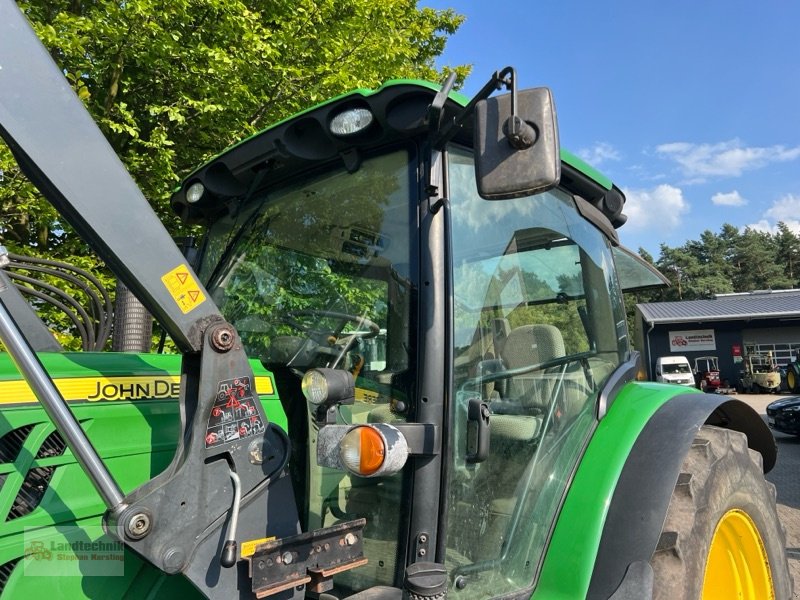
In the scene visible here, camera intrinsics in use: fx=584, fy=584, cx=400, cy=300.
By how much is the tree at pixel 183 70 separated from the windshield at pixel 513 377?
4159 mm

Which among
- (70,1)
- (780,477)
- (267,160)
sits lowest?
(780,477)

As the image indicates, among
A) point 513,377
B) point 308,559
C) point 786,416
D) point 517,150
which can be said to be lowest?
point 308,559

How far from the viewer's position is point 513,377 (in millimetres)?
2016

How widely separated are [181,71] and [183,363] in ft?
16.7

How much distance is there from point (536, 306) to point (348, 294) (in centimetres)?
71

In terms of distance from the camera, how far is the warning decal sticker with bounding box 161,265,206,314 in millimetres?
1465

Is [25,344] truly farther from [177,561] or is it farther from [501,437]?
[501,437]

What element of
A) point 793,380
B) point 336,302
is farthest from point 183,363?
point 793,380

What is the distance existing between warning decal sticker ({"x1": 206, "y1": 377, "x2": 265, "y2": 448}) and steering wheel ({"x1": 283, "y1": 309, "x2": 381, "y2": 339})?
18.6 inches

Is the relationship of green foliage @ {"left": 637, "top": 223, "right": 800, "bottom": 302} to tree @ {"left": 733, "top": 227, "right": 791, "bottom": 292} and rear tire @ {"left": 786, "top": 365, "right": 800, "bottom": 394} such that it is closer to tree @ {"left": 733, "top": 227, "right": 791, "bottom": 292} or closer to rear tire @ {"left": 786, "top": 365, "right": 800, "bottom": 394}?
tree @ {"left": 733, "top": 227, "right": 791, "bottom": 292}

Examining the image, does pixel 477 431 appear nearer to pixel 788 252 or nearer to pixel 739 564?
pixel 739 564

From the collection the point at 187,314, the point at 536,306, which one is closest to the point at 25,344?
the point at 187,314

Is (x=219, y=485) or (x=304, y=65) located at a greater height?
(x=304, y=65)

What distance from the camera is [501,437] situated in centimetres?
193
